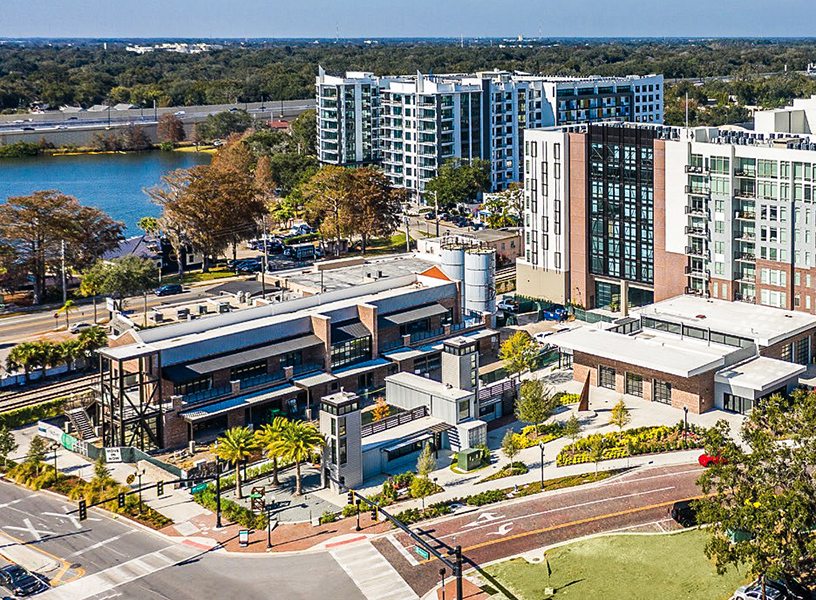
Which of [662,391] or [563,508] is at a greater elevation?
[662,391]

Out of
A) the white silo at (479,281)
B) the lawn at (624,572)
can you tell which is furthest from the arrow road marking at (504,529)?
the white silo at (479,281)

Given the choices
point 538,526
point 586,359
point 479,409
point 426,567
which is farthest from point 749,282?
point 426,567

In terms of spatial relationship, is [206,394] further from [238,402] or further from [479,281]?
[479,281]

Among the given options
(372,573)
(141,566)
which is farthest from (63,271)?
(372,573)

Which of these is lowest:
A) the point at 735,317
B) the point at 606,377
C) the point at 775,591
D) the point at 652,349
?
the point at 775,591

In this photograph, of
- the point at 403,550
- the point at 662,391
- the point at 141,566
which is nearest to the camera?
the point at 141,566

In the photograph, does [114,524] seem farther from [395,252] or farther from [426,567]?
[395,252]
